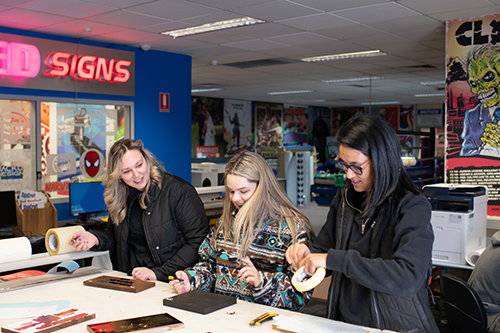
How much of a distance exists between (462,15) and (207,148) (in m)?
9.89

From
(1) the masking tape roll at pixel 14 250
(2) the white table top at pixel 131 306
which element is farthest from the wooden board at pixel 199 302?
(1) the masking tape roll at pixel 14 250

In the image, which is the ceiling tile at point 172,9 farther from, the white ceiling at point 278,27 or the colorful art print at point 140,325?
the colorful art print at point 140,325

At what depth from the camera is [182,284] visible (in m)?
2.33

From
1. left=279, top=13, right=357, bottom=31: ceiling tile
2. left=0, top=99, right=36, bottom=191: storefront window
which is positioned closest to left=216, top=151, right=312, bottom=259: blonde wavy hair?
left=279, top=13, right=357, bottom=31: ceiling tile

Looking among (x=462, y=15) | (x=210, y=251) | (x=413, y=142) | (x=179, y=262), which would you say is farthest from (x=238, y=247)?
(x=413, y=142)

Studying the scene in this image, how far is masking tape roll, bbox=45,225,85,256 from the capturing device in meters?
2.62

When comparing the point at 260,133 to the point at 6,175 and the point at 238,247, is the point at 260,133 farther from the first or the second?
the point at 238,247

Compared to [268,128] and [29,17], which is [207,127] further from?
[29,17]

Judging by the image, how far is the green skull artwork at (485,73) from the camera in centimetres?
479

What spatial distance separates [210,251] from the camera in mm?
2561

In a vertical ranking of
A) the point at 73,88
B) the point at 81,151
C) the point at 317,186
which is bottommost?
the point at 317,186

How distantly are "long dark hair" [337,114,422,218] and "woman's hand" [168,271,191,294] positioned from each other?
3.15 feet

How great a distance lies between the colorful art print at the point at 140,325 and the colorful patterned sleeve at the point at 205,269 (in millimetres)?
468

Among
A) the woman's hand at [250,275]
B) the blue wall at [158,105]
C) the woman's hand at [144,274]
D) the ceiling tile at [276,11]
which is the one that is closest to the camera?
the woman's hand at [250,275]
